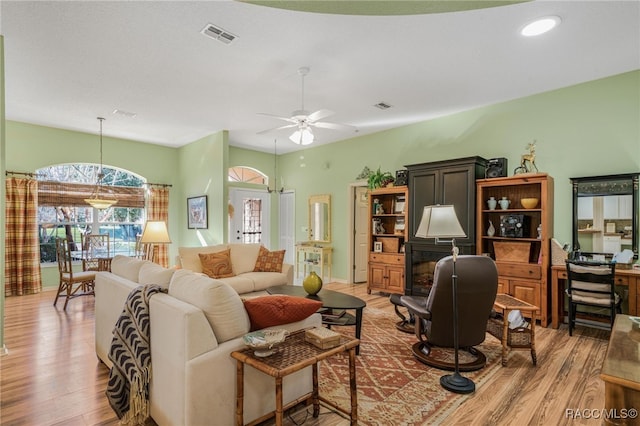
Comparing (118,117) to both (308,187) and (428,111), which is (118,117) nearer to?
(308,187)

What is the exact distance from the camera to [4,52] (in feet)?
10.7

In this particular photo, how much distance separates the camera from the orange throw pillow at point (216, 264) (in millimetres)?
4570

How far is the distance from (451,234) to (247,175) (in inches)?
242

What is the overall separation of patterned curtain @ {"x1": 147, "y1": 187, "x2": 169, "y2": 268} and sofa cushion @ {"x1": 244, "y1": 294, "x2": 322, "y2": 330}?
5946 millimetres

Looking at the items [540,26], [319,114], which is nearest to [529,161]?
[540,26]

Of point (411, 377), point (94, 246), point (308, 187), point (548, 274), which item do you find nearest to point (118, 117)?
point (94, 246)

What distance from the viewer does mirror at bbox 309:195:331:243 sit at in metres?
7.09

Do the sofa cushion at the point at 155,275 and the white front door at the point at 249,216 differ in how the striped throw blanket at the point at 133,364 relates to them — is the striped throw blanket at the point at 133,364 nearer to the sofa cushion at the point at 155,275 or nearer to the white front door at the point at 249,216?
the sofa cushion at the point at 155,275

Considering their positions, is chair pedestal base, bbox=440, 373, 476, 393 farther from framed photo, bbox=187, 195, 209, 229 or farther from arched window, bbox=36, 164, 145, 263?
arched window, bbox=36, 164, 145, 263

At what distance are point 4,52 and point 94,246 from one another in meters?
3.62

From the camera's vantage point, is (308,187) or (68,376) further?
(308,187)

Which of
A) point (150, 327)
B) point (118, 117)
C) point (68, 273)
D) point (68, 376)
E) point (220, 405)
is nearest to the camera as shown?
point (220, 405)

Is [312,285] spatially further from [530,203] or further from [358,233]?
[358,233]

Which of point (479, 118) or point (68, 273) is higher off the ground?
point (479, 118)
